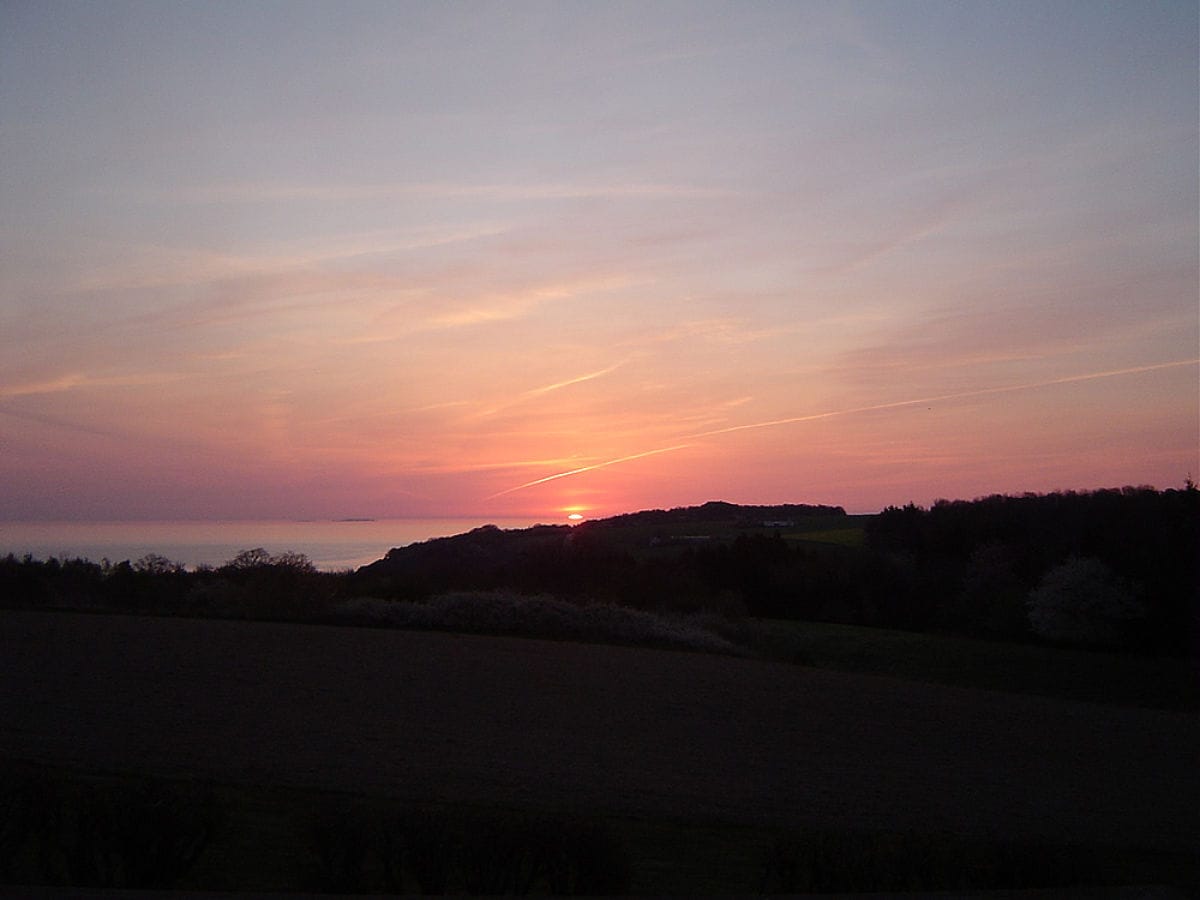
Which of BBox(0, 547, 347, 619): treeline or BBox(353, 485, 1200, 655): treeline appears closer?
BBox(0, 547, 347, 619): treeline

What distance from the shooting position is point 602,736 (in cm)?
1562

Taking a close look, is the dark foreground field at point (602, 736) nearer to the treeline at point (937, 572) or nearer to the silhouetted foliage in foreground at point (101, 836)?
the silhouetted foliage in foreground at point (101, 836)

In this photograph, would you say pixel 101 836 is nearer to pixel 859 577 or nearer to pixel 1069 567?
pixel 1069 567

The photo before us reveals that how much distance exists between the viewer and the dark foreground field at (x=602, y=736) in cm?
1124

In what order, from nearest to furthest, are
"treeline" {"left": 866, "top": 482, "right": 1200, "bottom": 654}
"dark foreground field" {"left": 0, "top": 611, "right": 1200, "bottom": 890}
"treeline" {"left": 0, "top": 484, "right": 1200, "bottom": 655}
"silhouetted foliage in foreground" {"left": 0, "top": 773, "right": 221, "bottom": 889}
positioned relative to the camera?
"silhouetted foliage in foreground" {"left": 0, "top": 773, "right": 221, "bottom": 889} → "dark foreground field" {"left": 0, "top": 611, "right": 1200, "bottom": 890} → "treeline" {"left": 0, "top": 484, "right": 1200, "bottom": 655} → "treeline" {"left": 866, "top": 482, "right": 1200, "bottom": 654}

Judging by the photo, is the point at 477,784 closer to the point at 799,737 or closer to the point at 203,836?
the point at 203,836

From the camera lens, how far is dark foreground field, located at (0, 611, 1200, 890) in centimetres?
1124

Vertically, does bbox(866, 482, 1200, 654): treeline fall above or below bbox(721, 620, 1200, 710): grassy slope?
above

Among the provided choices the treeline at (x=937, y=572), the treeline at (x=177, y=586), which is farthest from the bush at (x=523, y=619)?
the treeline at (x=937, y=572)

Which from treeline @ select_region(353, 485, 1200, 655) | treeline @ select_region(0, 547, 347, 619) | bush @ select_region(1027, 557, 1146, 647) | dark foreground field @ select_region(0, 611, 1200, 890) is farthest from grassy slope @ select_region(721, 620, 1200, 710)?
treeline @ select_region(0, 547, 347, 619)

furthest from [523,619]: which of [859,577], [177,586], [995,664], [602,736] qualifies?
[859,577]

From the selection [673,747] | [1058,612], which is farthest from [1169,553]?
[673,747]

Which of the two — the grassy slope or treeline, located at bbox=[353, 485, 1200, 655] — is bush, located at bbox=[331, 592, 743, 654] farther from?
the grassy slope

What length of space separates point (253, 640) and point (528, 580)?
71.5 feet
